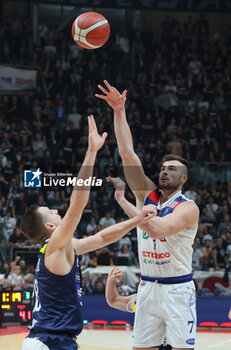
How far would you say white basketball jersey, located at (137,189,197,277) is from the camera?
227 inches

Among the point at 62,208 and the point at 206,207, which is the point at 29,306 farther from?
the point at 206,207

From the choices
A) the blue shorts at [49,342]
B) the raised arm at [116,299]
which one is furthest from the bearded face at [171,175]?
the blue shorts at [49,342]

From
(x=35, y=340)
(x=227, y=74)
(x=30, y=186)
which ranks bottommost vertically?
(x=35, y=340)

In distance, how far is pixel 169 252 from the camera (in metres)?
5.77

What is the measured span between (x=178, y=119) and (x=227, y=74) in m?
3.25

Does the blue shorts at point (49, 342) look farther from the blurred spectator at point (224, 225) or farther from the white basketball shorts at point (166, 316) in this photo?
the blurred spectator at point (224, 225)

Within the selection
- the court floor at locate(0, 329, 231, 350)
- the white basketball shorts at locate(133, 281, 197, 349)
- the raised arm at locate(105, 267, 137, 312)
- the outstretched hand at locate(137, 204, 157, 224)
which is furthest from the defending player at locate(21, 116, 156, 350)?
the court floor at locate(0, 329, 231, 350)

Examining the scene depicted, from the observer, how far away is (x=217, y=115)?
855 inches

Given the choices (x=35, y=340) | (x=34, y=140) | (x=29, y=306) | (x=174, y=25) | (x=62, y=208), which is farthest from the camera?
(x=174, y=25)

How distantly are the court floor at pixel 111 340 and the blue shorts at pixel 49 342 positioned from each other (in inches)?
276

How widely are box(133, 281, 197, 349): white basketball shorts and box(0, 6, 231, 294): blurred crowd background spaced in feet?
28.6

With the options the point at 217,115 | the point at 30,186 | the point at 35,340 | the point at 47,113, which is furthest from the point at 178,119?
the point at 35,340

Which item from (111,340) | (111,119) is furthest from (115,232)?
(111,119)

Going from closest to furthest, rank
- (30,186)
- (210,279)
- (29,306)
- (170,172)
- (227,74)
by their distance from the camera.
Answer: (170,172), (29,306), (210,279), (30,186), (227,74)
